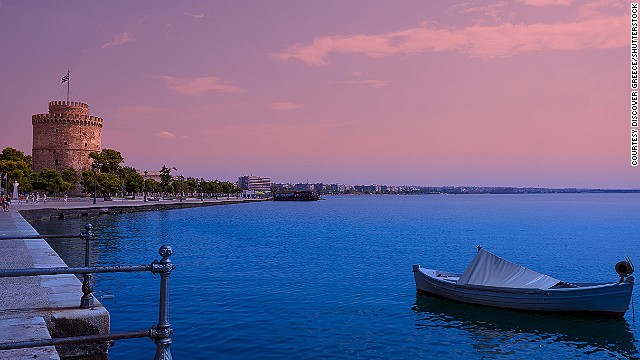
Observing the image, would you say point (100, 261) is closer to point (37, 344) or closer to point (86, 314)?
point (86, 314)

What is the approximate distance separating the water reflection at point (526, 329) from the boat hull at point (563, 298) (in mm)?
303

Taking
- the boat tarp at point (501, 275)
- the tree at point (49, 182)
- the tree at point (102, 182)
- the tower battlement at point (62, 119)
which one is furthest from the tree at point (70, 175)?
the boat tarp at point (501, 275)

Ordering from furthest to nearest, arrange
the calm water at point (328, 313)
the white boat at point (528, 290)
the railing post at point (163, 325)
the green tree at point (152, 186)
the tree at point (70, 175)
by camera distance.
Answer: the green tree at point (152, 186), the tree at point (70, 175), the white boat at point (528, 290), the calm water at point (328, 313), the railing post at point (163, 325)

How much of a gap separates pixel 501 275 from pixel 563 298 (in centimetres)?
241

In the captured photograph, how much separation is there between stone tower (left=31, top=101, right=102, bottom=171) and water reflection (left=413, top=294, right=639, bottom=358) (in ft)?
389

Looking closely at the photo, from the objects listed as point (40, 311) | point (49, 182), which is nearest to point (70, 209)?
point (49, 182)

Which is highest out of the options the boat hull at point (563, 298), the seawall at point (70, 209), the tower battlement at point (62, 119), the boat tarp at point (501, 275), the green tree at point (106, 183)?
the tower battlement at point (62, 119)

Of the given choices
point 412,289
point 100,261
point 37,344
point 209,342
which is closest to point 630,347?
point 412,289

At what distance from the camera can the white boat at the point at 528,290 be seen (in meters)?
19.6

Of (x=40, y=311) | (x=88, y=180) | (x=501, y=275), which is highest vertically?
(x=88, y=180)

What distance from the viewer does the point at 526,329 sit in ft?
60.8

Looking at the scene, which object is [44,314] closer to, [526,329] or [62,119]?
[526,329]

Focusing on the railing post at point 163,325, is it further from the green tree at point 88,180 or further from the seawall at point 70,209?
the green tree at point 88,180


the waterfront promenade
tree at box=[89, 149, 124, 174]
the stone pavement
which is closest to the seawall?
tree at box=[89, 149, 124, 174]
